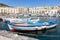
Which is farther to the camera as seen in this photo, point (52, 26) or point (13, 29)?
point (52, 26)

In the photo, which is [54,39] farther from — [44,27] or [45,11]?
[45,11]

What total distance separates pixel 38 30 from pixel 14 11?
89.8 m

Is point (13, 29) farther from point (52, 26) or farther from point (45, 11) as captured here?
point (45, 11)

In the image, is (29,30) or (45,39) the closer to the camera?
(45,39)

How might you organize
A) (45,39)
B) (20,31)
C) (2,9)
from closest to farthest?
(45,39) → (20,31) → (2,9)

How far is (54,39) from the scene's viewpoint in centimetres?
1970

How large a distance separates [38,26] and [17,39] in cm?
1698

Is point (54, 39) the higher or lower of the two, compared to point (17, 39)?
lower

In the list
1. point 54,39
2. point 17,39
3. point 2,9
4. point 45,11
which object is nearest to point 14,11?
→ point 2,9

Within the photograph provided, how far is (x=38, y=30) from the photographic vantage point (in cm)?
2652

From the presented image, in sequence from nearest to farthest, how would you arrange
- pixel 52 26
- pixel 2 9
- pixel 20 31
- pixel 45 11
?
1. pixel 20 31
2. pixel 52 26
3. pixel 2 9
4. pixel 45 11

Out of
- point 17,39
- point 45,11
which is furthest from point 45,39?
point 45,11

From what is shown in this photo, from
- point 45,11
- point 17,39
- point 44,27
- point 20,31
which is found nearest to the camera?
point 17,39

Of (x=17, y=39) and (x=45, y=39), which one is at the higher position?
(x=17, y=39)
